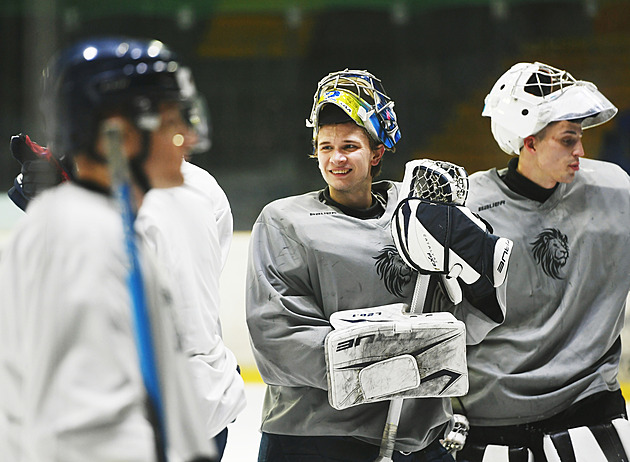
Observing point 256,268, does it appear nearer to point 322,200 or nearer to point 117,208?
point 322,200

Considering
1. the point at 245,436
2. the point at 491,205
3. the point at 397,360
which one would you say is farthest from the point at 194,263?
the point at 245,436

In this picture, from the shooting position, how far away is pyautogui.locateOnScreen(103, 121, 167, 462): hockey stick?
91 centimetres

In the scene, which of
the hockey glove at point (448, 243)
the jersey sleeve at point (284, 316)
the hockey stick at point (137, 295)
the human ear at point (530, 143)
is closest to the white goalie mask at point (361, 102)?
the hockey glove at point (448, 243)

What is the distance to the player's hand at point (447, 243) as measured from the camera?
5.98 ft

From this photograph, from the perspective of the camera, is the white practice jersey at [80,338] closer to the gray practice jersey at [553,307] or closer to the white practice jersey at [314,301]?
the white practice jersey at [314,301]

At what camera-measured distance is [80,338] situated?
0.89m

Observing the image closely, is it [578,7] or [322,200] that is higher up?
[578,7]

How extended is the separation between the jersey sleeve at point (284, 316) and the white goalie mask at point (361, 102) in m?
0.29

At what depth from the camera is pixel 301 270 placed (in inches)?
73.6

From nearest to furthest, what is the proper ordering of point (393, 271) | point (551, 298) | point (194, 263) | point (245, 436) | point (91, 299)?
point (91, 299) < point (194, 263) < point (393, 271) < point (551, 298) < point (245, 436)

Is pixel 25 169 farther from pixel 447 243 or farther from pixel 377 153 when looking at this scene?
pixel 447 243

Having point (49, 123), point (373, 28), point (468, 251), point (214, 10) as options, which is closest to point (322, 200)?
point (468, 251)

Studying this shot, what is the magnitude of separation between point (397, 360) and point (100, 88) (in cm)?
100

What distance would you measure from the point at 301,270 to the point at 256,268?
3.7 inches
